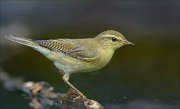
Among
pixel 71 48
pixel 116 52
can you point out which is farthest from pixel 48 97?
pixel 116 52

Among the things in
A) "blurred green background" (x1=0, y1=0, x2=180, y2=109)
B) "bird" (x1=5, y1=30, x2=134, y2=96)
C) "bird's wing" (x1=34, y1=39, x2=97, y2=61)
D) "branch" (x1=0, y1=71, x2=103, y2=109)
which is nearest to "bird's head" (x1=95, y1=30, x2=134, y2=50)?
"bird" (x1=5, y1=30, x2=134, y2=96)

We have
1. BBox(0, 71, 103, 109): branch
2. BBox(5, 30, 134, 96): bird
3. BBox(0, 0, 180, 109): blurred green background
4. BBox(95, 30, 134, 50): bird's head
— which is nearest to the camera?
BBox(0, 71, 103, 109): branch

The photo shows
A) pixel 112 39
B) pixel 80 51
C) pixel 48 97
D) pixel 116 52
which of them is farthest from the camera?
pixel 116 52

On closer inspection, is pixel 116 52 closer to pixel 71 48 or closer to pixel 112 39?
pixel 71 48

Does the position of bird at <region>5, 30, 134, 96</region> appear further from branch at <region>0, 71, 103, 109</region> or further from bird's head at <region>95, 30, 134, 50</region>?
branch at <region>0, 71, 103, 109</region>

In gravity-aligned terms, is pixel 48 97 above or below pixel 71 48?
below

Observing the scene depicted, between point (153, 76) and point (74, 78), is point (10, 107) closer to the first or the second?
point (74, 78)

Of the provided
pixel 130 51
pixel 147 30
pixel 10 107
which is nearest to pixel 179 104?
pixel 10 107
